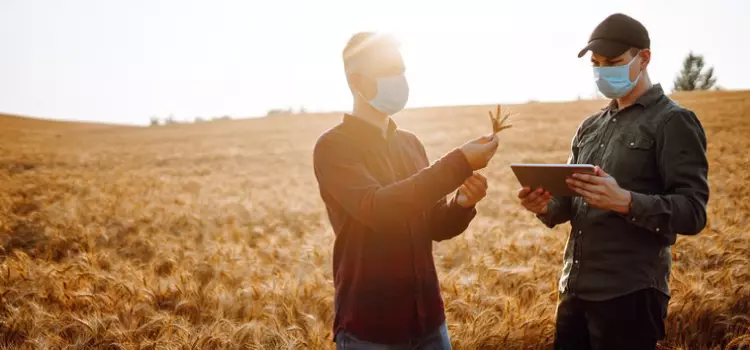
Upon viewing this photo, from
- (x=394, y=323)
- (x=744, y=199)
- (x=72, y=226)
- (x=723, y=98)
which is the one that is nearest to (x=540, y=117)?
(x=723, y=98)

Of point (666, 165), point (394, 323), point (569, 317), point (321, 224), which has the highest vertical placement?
point (666, 165)

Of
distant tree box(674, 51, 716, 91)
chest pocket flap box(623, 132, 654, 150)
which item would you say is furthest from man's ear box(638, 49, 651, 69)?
distant tree box(674, 51, 716, 91)

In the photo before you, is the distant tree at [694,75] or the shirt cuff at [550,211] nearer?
the shirt cuff at [550,211]

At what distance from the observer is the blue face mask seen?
2.62 m

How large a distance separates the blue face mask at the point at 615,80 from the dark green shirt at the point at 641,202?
0.11 metres

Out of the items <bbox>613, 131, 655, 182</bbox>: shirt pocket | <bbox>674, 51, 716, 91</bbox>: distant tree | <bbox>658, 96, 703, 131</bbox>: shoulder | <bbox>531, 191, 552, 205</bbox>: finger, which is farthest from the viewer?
<bbox>674, 51, 716, 91</bbox>: distant tree

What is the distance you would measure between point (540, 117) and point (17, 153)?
3125 cm

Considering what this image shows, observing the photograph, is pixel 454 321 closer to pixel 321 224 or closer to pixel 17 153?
pixel 321 224

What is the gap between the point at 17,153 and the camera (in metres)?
24.9

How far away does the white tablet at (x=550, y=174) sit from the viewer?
2.27m

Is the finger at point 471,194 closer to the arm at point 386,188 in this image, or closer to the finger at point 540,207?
the arm at point 386,188

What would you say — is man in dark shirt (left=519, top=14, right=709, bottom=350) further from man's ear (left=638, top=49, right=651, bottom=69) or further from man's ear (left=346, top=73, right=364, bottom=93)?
man's ear (left=346, top=73, right=364, bottom=93)

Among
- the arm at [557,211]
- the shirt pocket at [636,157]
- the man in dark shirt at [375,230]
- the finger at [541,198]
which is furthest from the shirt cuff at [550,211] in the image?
the man in dark shirt at [375,230]

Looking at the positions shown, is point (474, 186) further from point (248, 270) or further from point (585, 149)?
point (248, 270)
